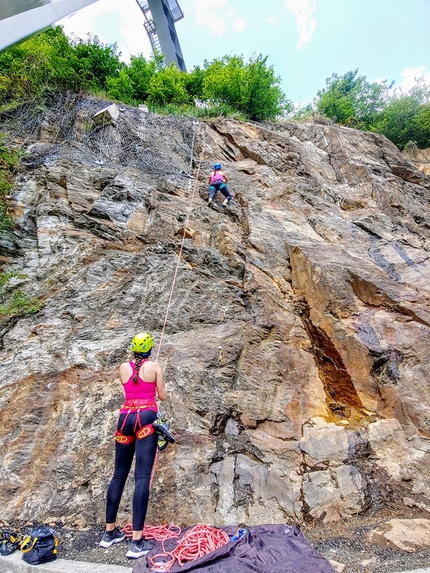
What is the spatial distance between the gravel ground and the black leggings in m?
0.27

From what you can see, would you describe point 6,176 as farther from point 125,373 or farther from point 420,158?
point 420,158

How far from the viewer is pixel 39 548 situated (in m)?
2.60

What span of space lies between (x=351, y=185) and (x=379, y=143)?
3.78 metres

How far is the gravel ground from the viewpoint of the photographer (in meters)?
2.65

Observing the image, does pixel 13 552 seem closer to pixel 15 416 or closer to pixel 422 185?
pixel 15 416

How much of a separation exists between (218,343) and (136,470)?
6.77 ft

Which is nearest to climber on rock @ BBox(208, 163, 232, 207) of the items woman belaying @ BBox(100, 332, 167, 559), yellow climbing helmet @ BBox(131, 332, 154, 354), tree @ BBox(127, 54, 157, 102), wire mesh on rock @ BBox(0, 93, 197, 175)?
wire mesh on rock @ BBox(0, 93, 197, 175)

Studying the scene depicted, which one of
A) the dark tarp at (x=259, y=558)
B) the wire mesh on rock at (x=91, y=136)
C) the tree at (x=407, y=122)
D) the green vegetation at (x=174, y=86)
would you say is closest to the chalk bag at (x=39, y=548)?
the dark tarp at (x=259, y=558)

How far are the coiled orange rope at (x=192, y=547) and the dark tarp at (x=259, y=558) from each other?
0.07 metres

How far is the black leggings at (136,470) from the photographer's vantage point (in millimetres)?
2734

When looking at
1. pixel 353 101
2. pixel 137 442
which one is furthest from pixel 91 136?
pixel 353 101

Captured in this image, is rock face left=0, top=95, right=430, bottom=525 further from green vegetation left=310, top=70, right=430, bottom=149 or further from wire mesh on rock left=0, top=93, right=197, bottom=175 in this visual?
green vegetation left=310, top=70, right=430, bottom=149

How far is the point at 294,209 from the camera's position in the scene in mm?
7422

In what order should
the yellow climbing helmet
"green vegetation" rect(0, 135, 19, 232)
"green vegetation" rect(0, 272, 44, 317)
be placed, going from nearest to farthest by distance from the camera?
the yellow climbing helmet → "green vegetation" rect(0, 272, 44, 317) → "green vegetation" rect(0, 135, 19, 232)
